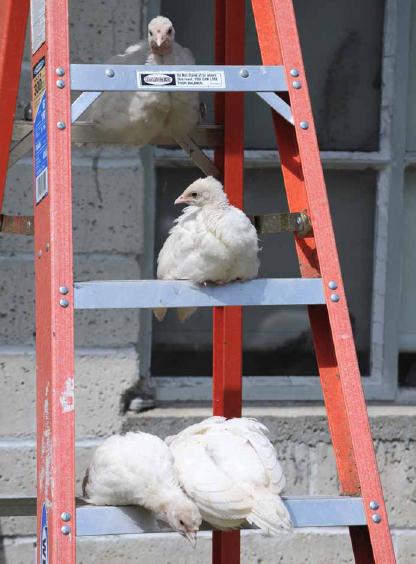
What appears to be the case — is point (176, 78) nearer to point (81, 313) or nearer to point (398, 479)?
point (81, 313)

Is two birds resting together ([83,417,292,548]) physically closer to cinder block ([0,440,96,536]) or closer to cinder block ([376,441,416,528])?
cinder block ([0,440,96,536])

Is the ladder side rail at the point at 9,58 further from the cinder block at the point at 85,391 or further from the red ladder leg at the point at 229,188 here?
the cinder block at the point at 85,391

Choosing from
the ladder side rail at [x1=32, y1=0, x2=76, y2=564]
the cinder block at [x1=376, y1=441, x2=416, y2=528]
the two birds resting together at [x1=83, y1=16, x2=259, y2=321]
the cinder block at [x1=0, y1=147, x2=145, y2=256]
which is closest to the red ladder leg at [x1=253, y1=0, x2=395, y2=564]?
the two birds resting together at [x1=83, y1=16, x2=259, y2=321]

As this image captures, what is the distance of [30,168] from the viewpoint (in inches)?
92.7

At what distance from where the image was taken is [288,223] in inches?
60.9

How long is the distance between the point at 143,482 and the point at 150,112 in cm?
73

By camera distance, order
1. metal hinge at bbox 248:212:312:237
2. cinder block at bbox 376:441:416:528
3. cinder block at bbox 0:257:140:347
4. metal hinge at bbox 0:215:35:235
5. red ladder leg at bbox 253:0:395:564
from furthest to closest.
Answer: cinder block at bbox 376:441:416:528
cinder block at bbox 0:257:140:347
metal hinge at bbox 0:215:35:235
metal hinge at bbox 248:212:312:237
red ladder leg at bbox 253:0:395:564

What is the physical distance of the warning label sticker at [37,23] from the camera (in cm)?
147

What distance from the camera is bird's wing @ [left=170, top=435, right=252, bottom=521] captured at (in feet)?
4.46

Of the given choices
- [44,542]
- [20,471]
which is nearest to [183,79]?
[44,542]

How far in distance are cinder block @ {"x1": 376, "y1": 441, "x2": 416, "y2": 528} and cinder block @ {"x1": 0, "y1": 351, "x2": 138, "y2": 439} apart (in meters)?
0.71

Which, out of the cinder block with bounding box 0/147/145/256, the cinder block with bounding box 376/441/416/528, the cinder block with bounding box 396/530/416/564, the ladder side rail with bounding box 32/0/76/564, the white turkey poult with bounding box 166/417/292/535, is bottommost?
the cinder block with bounding box 396/530/416/564

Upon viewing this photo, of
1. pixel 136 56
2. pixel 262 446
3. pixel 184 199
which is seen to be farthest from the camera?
pixel 136 56

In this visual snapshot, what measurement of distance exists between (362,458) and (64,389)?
455mm
